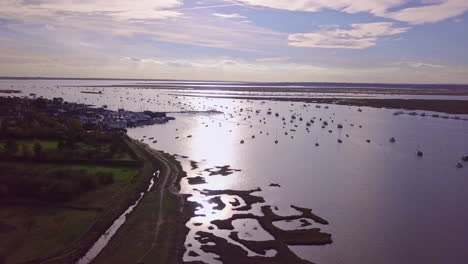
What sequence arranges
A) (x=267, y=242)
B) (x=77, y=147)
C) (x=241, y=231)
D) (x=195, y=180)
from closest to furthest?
(x=267, y=242) < (x=241, y=231) < (x=195, y=180) < (x=77, y=147)

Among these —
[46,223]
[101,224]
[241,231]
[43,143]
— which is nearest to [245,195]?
[241,231]

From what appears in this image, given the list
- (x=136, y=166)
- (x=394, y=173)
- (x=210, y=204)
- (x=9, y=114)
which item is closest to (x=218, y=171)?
(x=136, y=166)

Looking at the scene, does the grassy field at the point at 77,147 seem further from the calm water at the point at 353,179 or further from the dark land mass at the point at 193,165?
the calm water at the point at 353,179

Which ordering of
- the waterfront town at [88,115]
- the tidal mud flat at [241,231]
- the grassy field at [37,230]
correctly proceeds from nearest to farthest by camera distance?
the grassy field at [37,230]
the tidal mud flat at [241,231]
the waterfront town at [88,115]

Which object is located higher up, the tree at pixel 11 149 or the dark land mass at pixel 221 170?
the tree at pixel 11 149

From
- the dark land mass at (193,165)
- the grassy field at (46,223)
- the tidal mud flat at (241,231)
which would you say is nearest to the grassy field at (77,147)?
the dark land mass at (193,165)

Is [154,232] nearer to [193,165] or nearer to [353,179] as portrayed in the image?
[193,165]

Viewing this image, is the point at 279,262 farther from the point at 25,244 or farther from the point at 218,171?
the point at 218,171
